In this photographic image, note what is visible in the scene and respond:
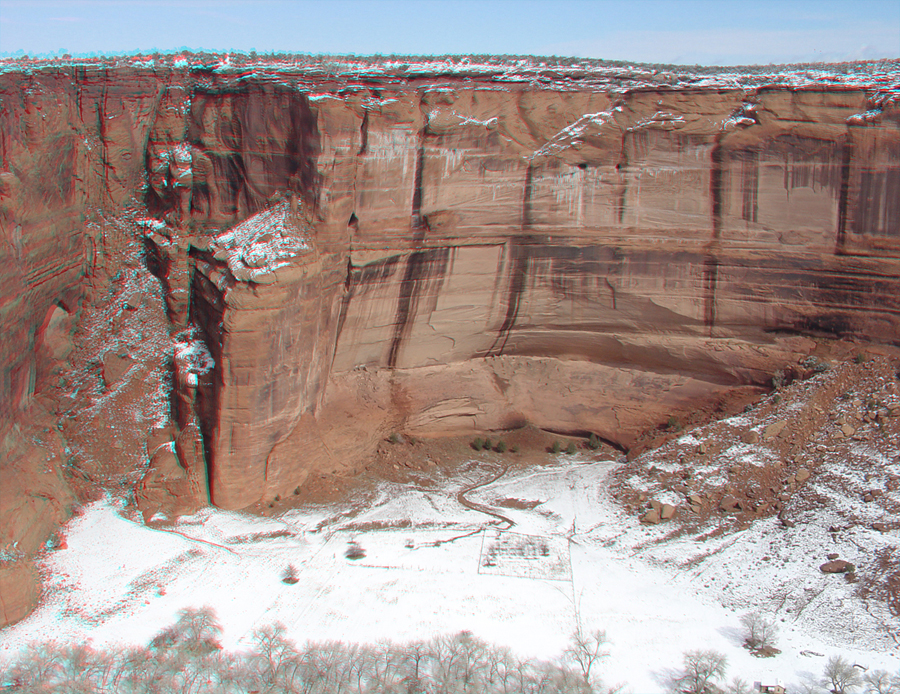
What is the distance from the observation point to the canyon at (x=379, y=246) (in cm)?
1559

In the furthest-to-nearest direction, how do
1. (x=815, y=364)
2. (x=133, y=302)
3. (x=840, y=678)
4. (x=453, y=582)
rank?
(x=815, y=364), (x=133, y=302), (x=453, y=582), (x=840, y=678)

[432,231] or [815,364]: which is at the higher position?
[432,231]

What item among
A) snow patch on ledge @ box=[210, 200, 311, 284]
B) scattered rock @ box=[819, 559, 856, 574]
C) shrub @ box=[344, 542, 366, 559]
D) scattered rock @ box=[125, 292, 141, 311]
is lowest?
shrub @ box=[344, 542, 366, 559]

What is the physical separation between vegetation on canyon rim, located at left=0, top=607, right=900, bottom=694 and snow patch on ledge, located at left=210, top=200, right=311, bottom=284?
6.73m

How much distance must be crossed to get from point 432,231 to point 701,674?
10502 millimetres

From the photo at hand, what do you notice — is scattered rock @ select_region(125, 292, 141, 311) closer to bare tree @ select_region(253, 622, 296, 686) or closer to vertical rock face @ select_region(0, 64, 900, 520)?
vertical rock face @ select_region(0, 64, 900, 520)

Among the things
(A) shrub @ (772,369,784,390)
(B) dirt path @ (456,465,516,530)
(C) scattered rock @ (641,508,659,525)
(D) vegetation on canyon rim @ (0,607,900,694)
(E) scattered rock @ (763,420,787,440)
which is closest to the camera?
(D) vegetation on canyon rim @ (0,607,900,694)

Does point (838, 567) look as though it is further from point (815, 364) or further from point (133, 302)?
point (133, 302)

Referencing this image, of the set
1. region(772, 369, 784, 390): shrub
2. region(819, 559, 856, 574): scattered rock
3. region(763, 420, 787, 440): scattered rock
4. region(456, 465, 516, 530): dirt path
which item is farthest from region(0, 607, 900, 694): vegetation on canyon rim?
region(772, 369, 784, 390): shrub

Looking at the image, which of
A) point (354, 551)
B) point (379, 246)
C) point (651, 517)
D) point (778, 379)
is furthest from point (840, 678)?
point (379, 246)

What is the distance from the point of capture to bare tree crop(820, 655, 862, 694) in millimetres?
10984

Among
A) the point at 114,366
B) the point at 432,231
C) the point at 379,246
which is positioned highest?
the point at 432,231

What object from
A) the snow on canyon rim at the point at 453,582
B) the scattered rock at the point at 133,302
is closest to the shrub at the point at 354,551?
the snow on canyon rim at the point at 453,582

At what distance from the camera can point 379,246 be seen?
16.7 metres
